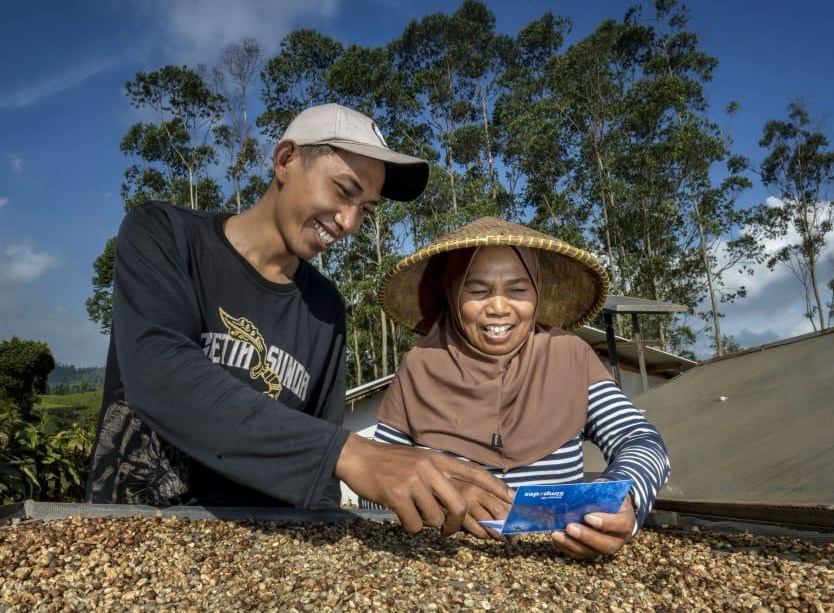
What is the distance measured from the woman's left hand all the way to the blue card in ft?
0.05

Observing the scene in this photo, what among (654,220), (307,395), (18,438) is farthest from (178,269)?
(654,220)

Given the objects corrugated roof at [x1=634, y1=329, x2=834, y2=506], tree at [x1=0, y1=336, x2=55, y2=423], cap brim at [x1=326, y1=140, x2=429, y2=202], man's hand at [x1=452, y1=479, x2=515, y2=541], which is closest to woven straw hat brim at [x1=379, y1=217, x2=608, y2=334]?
cap brim at [x1=326, y1=140, x2=429, y2=202]

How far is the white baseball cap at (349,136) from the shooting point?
170 centimetres

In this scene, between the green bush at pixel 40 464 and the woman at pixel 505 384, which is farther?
the green bush at pixel 40 464

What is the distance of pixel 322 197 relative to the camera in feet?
5.68

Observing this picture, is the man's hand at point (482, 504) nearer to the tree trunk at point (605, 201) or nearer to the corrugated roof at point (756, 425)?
the corrugated roof at point (756, 425)

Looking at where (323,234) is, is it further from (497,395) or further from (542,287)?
(542,287)

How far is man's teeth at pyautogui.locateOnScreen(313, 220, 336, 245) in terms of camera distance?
178cm

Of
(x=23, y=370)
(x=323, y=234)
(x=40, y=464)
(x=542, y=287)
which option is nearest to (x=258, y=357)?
(x=323, y=234)

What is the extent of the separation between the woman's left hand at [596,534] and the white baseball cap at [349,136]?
3.41 feet

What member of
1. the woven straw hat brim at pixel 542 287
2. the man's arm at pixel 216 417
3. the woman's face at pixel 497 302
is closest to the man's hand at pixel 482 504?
the man's arm at pixel 216 417

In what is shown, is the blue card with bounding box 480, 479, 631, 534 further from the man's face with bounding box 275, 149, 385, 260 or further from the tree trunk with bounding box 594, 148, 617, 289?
the tree trunk with bounding box 594, 148, 617, 289

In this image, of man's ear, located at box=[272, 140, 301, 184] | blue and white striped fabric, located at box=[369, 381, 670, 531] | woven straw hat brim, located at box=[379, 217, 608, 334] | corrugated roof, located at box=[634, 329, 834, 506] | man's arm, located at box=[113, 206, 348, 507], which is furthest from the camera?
corrugated roof, located at box=[634, 329, 834, 506]

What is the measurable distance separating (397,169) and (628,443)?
1068mm
